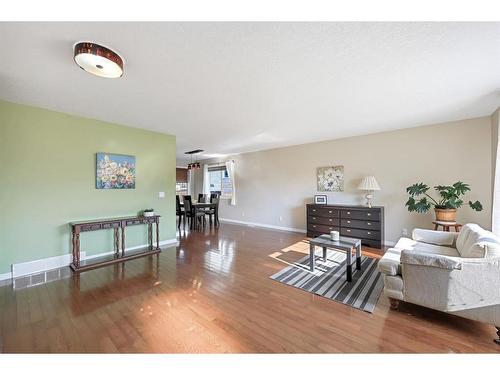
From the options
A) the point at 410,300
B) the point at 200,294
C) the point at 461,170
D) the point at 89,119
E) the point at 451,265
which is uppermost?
the point at 89,119

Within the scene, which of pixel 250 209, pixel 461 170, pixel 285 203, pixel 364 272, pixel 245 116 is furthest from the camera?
pixel 250 209

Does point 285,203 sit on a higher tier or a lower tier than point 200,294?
higher

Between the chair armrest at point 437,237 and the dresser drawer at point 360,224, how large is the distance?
899mm

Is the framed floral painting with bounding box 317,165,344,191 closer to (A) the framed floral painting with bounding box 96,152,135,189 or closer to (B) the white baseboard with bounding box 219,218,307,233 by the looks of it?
(B) the white baseboard with bounding box 219,218,307,233

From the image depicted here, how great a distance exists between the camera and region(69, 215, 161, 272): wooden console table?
10.3 ft

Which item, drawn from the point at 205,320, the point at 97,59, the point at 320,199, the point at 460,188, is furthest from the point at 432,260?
the point at 320,199

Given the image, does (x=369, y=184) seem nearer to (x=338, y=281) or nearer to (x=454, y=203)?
(x=454, y=203)

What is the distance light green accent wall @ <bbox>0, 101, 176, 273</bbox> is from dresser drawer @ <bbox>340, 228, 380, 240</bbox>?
13.5 ft

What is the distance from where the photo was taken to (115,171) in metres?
3.76

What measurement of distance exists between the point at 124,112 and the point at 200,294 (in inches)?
110

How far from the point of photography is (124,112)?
320cm

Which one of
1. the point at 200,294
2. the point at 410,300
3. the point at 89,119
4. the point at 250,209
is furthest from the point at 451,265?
the point at 250,209

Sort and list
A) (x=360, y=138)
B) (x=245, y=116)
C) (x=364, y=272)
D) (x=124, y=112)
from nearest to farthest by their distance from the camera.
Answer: (x=364, y=272), (x=124, y=112), (x=245, y=116), (x=360, y=138)
